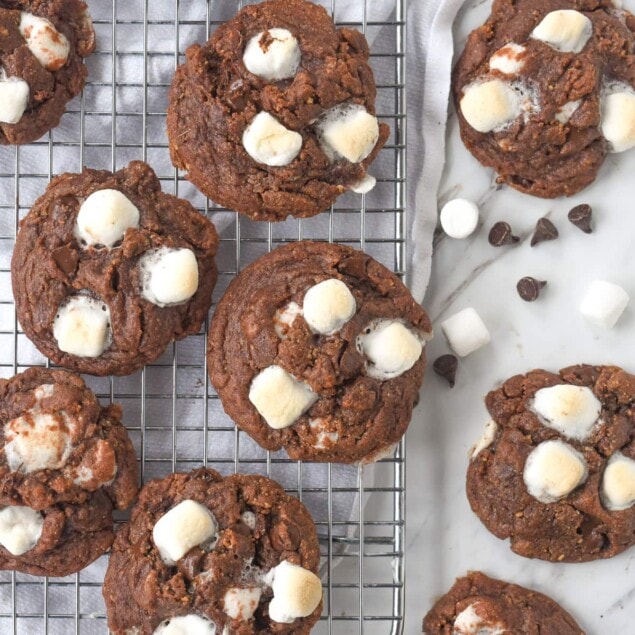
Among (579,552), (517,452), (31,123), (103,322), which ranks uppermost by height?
(31,123)

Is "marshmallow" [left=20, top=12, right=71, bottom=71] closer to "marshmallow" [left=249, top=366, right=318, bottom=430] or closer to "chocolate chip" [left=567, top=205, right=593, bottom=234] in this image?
"marshmallow" [left=249, top=366, right=318, bottom=430]

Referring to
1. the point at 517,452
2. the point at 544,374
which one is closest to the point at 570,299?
the point at 544,374

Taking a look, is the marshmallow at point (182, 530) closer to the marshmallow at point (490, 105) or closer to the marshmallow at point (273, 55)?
the marshmallow at point (273, 55)

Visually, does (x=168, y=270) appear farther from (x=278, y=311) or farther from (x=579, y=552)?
(x=579, y=552)

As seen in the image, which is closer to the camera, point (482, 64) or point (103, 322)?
A: point (103, 322)

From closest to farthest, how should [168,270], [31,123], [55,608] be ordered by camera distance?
1. [168,270]
2. [31,123]
3. [55,608]

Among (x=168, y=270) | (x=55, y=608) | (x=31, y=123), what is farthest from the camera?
(x=55, y=608)

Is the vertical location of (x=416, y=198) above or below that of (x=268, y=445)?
above
